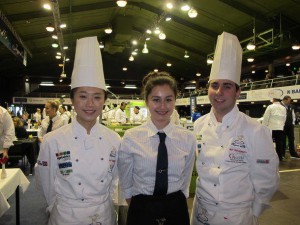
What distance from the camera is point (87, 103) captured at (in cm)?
163

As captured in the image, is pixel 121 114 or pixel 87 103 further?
pixel 121 114

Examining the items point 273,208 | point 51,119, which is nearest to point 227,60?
point 273,208

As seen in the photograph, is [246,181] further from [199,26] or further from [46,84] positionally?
[46,84]

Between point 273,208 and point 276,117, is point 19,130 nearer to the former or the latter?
point 273,208

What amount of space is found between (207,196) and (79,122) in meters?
0.87

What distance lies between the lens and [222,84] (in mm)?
1749

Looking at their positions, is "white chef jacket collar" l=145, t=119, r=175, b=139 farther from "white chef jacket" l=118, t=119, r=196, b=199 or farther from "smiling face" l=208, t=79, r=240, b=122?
"smiling face" l=208, t=79, r=240, b=122

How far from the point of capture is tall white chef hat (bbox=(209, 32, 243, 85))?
1750 millimetres

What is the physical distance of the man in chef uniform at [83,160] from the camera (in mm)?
1577

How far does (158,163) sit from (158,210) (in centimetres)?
24

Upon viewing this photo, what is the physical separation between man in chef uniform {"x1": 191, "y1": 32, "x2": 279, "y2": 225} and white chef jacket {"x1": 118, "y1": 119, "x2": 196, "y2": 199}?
13cm

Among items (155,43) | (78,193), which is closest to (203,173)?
(78,193)

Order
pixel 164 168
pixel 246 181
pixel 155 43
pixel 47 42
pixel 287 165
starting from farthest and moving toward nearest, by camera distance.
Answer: pixel 155 43 < pixel 47 42 < pixel 287 165 < pixel 246 181 < pixel 164 168

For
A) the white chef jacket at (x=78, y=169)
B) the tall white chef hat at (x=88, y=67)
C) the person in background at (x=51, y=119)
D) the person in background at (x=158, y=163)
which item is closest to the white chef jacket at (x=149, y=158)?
the person in background at (x=158, y=163)
